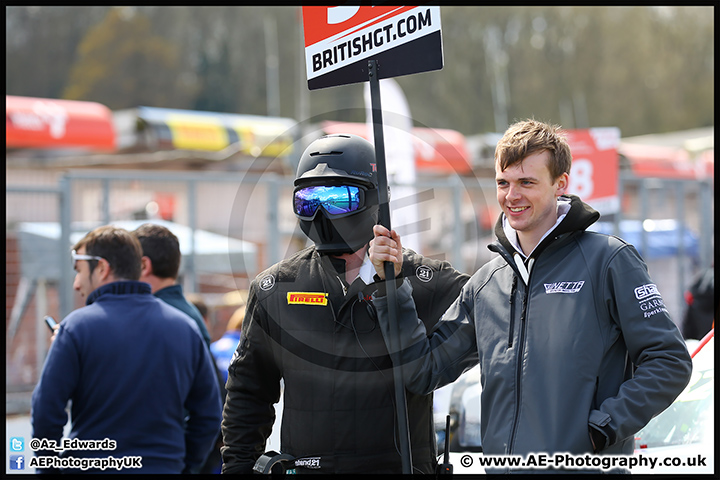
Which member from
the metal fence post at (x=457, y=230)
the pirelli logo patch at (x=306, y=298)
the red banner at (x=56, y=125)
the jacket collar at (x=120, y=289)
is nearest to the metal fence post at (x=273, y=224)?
the metal fence post at (x=457, y=230)

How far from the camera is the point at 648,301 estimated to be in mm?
2330

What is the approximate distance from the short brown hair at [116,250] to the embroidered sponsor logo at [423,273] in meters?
1.64

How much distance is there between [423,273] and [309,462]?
0.80 metres

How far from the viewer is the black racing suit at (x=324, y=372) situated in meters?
2.75

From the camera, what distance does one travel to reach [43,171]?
319 inches

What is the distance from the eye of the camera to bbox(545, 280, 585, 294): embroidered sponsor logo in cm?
241

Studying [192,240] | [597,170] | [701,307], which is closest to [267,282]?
[192,240]

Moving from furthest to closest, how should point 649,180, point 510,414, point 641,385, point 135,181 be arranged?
point 649,180
point 135,181
point 510,414
point 641,385

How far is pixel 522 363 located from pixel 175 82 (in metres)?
50.7

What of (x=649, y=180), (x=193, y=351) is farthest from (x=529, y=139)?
(x=649, y=180)

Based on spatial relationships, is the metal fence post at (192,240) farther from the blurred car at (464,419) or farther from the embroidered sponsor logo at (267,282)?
the embroidered sponsor logo at (267,282)

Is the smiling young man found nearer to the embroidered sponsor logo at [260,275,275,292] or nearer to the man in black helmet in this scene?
the man in black helmet

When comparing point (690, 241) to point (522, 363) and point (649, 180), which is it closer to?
point (649, 180)

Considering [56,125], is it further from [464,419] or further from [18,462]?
[464,419]
